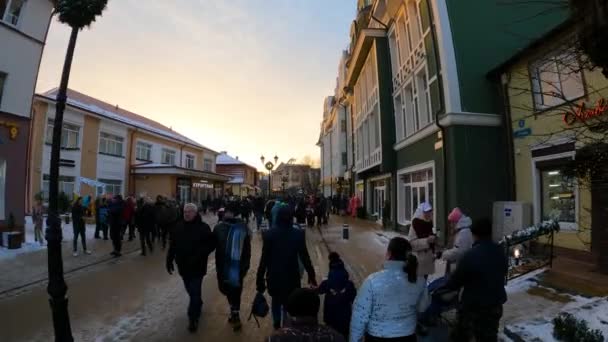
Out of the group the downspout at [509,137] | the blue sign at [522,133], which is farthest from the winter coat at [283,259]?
the downspout at [509,137]

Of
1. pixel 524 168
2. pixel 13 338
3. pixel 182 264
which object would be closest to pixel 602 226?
pixel 524 168

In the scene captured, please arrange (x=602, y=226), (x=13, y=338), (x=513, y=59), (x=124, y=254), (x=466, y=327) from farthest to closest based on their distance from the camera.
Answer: (x=124, y=254)
(x=513, y=59)
(x=602, y=226)
(x=13, y=338)
(x=466, y=327)

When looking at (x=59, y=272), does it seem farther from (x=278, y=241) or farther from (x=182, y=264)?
(x=278, y=241)

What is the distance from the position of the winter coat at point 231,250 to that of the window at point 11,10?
12.3m

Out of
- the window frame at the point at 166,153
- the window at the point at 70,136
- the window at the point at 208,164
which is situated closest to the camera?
the window at the point at 70,136

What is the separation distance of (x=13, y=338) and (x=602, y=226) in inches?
393

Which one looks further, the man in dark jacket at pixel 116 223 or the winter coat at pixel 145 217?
the winter coat at pixel 145 217

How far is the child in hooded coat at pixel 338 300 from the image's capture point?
13.0 feet

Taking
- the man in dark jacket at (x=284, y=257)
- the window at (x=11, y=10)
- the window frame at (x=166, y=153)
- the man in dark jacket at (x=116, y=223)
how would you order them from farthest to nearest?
1. the window frame at (x=166, y=153)
2. the window at (x=11, y=10)
3. the man in dark jacket at (x=116, y=223)
4. the man in dark jacket at (x=284, y=257)

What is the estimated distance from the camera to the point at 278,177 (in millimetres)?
126438

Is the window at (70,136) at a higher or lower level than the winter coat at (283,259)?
higher

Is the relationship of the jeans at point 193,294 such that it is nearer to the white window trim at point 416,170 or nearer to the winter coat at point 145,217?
the winter coat at point 145,217

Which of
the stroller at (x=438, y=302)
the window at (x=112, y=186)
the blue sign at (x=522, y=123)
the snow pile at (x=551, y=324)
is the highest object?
the blue sign at (x=522, y=123)

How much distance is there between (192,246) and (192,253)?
92 mm
